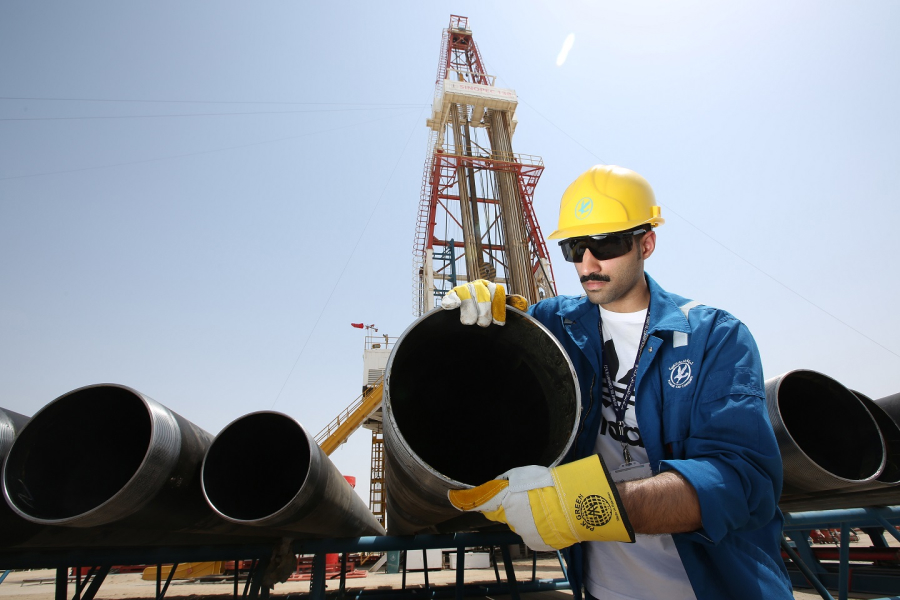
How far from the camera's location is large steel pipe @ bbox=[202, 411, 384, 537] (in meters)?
2.05

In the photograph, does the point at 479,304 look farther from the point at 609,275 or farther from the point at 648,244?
the point at 648,244

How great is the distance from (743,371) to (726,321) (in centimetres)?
27

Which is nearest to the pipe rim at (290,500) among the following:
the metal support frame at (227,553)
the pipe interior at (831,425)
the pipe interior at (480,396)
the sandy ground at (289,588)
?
the pipe interior at (480,396)

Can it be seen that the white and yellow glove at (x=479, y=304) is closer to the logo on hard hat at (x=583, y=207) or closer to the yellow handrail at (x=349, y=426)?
the logo on hard hat at (x=583, y=207)

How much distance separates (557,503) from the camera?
4.34 ft

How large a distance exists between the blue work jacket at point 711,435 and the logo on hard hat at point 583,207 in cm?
50

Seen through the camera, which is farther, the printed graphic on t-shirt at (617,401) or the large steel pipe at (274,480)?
the large steel pipe at (274,480)

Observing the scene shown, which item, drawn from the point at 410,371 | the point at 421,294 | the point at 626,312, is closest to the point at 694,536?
the point at 626,312

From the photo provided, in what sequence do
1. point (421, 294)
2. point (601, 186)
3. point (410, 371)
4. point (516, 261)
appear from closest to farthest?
point (410, 371), point (601, 186), point (516, 261), point (421, 294)

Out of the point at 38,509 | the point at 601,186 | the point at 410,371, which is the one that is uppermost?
the point at 601,186

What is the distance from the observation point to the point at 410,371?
192 centimetres

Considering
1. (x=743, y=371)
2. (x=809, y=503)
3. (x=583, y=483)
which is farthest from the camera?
(x=809, y=503)

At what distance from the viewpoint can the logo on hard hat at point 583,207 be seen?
206 centimetres

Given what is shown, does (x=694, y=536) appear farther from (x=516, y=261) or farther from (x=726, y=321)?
(x=516, y=261)
